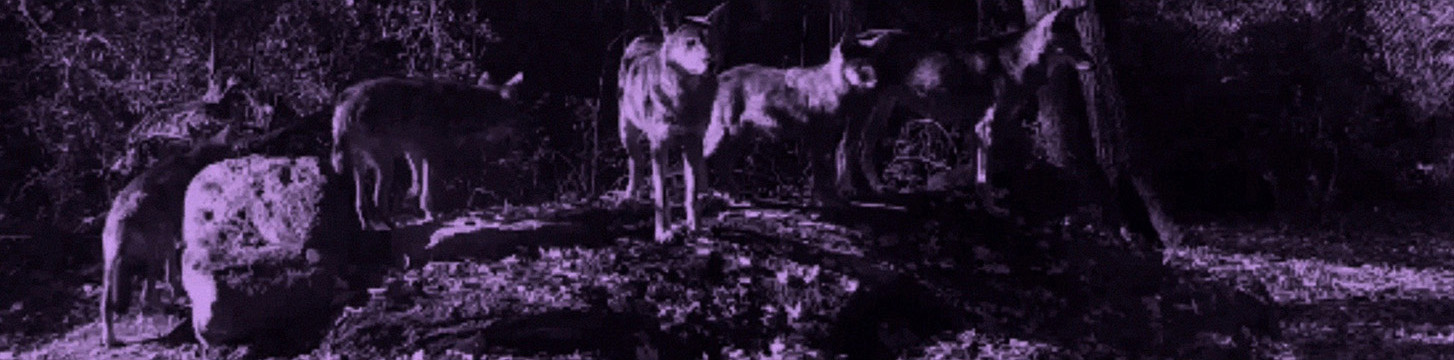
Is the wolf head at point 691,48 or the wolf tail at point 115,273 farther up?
the wolf head at point 691,48

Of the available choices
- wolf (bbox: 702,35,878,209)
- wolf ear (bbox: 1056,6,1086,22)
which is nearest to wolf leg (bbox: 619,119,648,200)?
wolf (bbox: 702,35,878,209)

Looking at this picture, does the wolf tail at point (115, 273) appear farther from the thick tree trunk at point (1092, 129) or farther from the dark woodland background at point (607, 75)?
the thick tree trunk at point (1092, 129)

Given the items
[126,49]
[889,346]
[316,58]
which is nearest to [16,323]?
[126,49]

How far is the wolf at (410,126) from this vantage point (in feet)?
17.7

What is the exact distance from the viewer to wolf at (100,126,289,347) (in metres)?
4.98

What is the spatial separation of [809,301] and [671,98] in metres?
0.96

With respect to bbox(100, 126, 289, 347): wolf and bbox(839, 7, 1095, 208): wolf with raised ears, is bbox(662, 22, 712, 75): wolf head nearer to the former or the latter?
bbox(839, 7, 1095, 208): wolf with raised ears

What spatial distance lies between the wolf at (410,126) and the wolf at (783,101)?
96cm

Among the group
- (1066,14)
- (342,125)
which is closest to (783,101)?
(1066,14)

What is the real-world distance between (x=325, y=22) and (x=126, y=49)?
75 cm

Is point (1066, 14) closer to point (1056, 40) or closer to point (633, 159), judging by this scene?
point (1056, 40)

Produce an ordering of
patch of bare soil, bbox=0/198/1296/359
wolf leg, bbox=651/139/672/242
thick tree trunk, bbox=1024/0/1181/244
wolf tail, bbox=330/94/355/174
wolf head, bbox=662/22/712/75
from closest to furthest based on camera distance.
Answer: patch of bare soil, bbox=0/198/1296/359
wolf tail, bbox=330/94/355/174
wolf head, bbox=662/22/712/75
wolf leg, bbox=651/139/672/242
thick tree trunk, bbox=1024/0/1181/244

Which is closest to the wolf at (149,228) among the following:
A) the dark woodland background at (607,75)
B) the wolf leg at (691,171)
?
the dark woodland background at (607,75)

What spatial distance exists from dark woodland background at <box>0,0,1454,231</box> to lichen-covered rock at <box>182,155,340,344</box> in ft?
1.44
